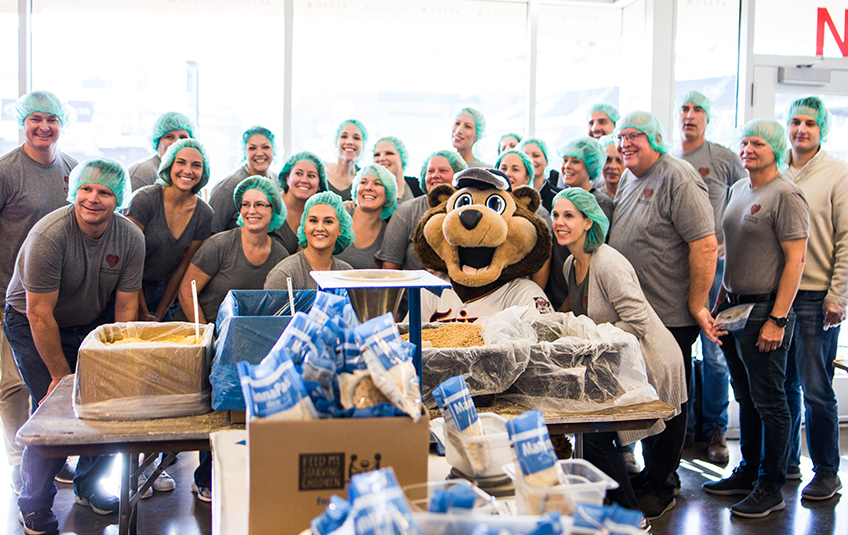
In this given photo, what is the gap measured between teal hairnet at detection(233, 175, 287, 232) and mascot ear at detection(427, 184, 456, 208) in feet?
2.12

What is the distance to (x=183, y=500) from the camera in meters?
2.94

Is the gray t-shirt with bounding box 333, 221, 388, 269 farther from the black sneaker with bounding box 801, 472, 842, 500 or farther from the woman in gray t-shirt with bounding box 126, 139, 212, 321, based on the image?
the black sneaker with bounding box 801, 472, 842, 500

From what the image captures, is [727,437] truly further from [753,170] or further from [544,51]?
[544,51]

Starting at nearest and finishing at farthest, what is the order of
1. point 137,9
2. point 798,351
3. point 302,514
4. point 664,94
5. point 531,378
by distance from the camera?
point 302,514 → point 531,378 → point 798,351 → point 137,9 → point 664,94

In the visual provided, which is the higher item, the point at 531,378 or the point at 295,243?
the point at 295,243

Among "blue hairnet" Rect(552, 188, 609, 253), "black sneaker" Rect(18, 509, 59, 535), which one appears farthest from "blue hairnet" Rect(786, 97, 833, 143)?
"black sneaker" Rect(18, 509, 59, 535)

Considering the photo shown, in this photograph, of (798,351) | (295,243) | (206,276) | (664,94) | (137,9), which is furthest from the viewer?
(664,94)

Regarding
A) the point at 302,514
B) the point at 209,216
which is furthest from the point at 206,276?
the point at 302,514

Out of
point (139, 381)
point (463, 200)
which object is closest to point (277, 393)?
point (139, 381)

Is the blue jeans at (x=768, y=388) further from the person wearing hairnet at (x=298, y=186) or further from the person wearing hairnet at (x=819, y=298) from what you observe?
the person wearing hairnet at (x=298, y=186)

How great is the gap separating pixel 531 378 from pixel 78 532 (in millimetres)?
1878

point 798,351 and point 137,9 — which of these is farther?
Answer: point 137,9

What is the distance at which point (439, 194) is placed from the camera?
9.46ft

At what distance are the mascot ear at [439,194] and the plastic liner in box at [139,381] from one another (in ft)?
4.42
